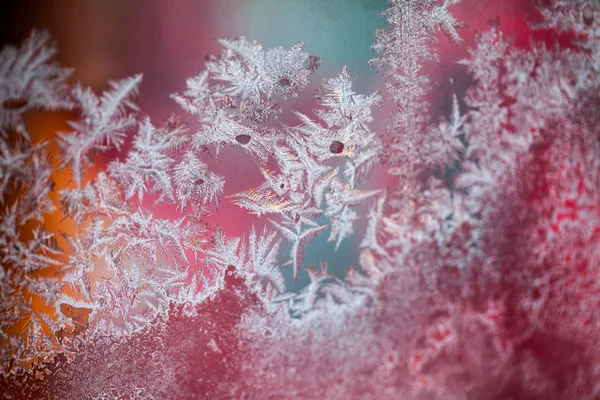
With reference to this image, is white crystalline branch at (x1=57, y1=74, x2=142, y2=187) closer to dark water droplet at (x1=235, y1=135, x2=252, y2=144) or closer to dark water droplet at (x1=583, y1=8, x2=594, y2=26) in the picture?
dark water droplet at (x1=235, y1=135, x2=252, y2=144)

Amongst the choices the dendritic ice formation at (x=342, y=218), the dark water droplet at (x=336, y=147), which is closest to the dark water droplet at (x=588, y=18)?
the dendritic ice formation at (x=342, y=218)

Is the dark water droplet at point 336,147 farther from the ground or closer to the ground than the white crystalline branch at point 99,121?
closer to the ground

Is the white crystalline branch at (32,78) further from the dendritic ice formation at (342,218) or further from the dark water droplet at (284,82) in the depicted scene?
the dark water droplet at (284,82)

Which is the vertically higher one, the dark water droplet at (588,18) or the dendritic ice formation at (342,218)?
the dark water droplet at (588,18)

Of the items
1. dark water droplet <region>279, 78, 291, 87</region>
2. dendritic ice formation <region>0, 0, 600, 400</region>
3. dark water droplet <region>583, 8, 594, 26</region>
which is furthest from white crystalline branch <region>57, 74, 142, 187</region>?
dark water droplet <region>583, 8, 594, 26</region>

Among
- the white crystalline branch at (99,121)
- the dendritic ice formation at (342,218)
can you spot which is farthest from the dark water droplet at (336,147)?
the white crystalline branch at (99,121)

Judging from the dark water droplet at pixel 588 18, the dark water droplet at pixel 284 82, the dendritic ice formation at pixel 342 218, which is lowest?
the dendritic ice formation at pixel 342 218

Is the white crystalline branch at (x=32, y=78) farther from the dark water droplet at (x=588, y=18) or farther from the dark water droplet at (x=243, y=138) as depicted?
the dark water droplet at (x=588, y=18)

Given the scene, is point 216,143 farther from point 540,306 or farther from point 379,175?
point 540,306
